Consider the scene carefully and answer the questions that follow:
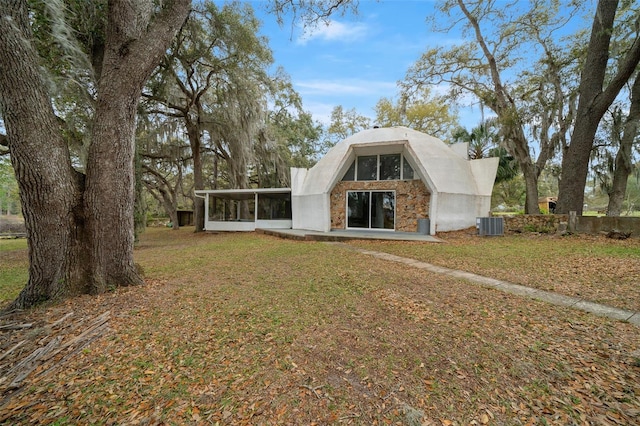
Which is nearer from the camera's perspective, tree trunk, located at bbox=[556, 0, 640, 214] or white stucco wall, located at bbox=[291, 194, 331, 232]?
tree trunk, located at bbox=[556, 0, 640, 214]

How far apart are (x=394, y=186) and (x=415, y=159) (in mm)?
1658

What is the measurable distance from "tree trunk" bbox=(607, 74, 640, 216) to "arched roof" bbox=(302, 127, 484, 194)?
5.35 meters

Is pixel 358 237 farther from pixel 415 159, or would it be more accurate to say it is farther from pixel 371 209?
pixel 415 159

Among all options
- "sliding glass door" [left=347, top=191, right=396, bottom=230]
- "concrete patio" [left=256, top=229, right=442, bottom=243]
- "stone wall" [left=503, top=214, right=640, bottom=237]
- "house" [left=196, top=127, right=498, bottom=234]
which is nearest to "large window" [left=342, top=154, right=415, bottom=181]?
"house" [left=196, top=127, right=498, bottom=234]

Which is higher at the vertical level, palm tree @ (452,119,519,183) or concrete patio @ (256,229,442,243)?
palm tree @ (452,119,519,183)

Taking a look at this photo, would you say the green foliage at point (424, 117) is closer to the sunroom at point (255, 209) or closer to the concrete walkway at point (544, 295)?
the sunroom at point (255, 209)

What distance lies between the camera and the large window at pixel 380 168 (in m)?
11.5

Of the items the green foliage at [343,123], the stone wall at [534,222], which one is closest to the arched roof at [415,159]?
the stone wall at [534,222]

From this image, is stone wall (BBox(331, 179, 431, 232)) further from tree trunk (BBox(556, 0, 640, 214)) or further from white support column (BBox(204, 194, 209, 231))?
white support column (BBox(204, 194, 209, 231))

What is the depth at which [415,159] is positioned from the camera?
10.3 metres

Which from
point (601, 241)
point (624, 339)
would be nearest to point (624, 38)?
point (601, 241)

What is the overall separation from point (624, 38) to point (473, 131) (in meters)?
6.62

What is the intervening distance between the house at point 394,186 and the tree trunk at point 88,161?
27.1ft

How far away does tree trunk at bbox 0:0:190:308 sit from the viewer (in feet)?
9.84
